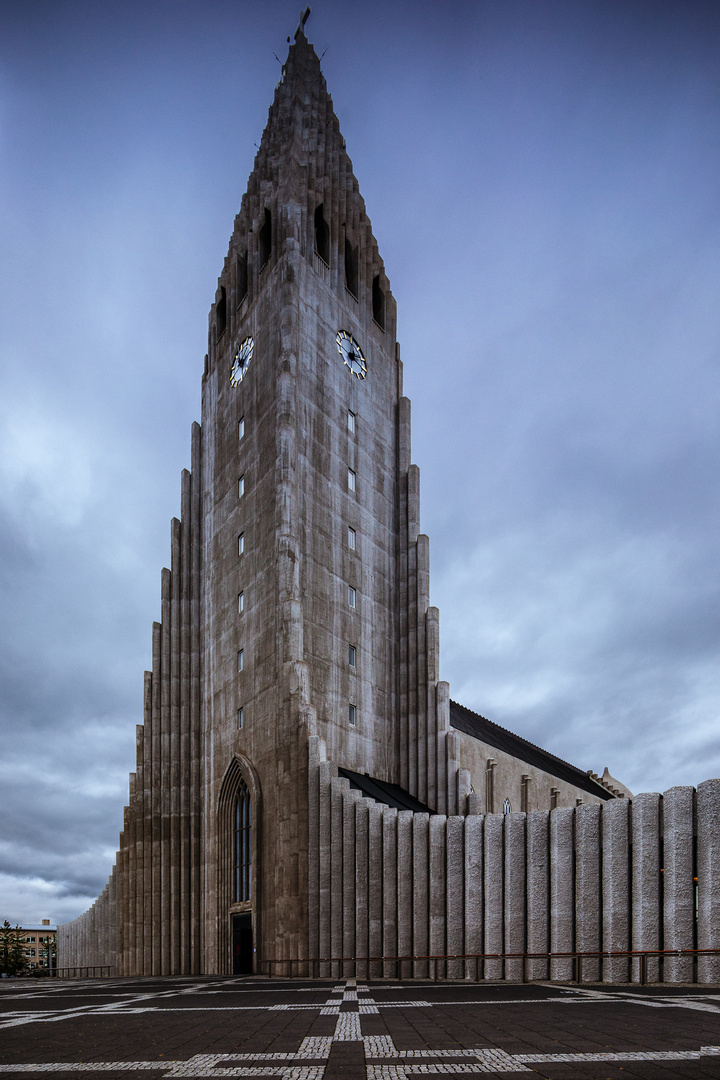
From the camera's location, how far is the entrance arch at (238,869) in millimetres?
34719

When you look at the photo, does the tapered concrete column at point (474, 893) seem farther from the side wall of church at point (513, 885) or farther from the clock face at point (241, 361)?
the clock face at point (241, 361)

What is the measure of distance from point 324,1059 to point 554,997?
28.6 ft

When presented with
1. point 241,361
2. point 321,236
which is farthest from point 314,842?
point 321,236

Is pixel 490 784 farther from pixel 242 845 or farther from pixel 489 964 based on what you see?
pixel 489 964

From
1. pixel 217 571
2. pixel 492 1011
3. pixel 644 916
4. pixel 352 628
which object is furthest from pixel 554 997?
pixel 217 571

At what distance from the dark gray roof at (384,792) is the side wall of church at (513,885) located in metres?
2.03

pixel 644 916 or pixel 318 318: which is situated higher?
pixel 318 318

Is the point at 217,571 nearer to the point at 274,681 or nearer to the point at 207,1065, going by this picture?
the point at 274,681

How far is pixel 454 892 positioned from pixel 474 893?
86 centimetres

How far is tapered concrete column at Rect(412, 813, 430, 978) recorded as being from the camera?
2636cm

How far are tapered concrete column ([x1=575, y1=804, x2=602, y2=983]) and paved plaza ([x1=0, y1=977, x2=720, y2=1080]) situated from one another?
5.51 meters

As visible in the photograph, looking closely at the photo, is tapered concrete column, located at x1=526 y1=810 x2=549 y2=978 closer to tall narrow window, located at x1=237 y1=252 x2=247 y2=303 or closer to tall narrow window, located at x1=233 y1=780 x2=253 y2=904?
tall narrow window, located at x1=233 y1=780 x2=253 y2=904

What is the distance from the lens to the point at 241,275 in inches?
1939

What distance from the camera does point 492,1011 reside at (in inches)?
503
